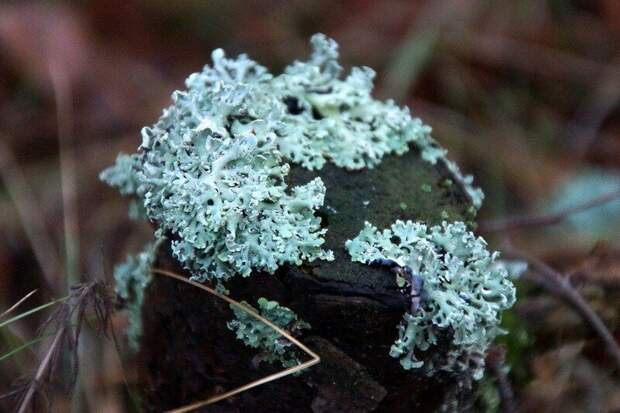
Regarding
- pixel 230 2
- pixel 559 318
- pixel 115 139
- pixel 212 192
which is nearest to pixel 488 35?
pixel 230 2

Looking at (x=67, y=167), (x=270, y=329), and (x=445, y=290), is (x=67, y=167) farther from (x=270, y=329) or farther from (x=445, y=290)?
(x=445, y=290)

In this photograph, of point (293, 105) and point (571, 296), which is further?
point (571, 296)

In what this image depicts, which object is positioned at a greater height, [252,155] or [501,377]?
[252,155]

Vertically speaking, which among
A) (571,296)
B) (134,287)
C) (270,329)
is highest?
(571,296)

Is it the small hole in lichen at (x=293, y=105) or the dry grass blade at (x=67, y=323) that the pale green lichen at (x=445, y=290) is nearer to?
the small hole in lichen at (x=293, y=105)

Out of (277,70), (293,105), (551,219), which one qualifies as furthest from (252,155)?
(277,70)

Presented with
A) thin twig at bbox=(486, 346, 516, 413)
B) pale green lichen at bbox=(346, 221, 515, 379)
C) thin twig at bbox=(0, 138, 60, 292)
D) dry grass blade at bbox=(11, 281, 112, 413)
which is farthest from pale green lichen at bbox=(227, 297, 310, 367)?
thin twig at bbox=(0, 138, 60, 292)

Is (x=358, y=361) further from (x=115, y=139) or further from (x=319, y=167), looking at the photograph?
(x=115, y=139)
